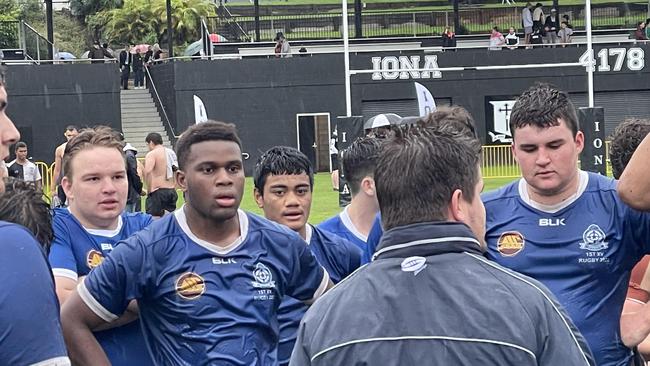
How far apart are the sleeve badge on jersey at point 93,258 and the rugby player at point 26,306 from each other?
2.11 meters

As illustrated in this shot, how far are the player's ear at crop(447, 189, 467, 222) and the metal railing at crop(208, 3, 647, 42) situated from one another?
129ft

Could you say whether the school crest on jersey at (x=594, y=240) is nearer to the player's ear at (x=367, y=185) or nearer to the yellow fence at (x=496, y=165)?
the player's ear at (x=367, y=185)

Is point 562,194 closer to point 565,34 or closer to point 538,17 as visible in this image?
point 565,34

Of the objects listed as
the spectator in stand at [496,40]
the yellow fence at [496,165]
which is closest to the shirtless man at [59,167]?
the yellow fence at [496,165]

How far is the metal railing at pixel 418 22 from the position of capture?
42.8m

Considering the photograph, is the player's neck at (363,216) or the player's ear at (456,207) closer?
the player's ear at (456,207)

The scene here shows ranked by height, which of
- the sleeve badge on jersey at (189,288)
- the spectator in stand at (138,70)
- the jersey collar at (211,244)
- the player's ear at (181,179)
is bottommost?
the sleeve badge on jersey at (189,288)

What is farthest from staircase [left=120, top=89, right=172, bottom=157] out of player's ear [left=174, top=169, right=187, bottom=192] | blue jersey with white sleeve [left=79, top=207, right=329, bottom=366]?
blue jersey with white sleeve [left=79, top=207, right=329, bottom=366]

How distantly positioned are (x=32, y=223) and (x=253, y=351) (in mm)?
1025

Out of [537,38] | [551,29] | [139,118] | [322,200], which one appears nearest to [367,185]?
[322,200]

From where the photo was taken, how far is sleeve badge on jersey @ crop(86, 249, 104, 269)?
5.22 metres

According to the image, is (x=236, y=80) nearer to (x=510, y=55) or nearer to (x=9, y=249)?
(x=510, y=55)

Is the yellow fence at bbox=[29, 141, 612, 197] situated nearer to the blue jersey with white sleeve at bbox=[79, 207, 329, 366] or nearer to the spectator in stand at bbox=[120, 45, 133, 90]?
the spectator in stand at bbox=[120, 45, 133, 90]

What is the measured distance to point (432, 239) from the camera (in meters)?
2.89
